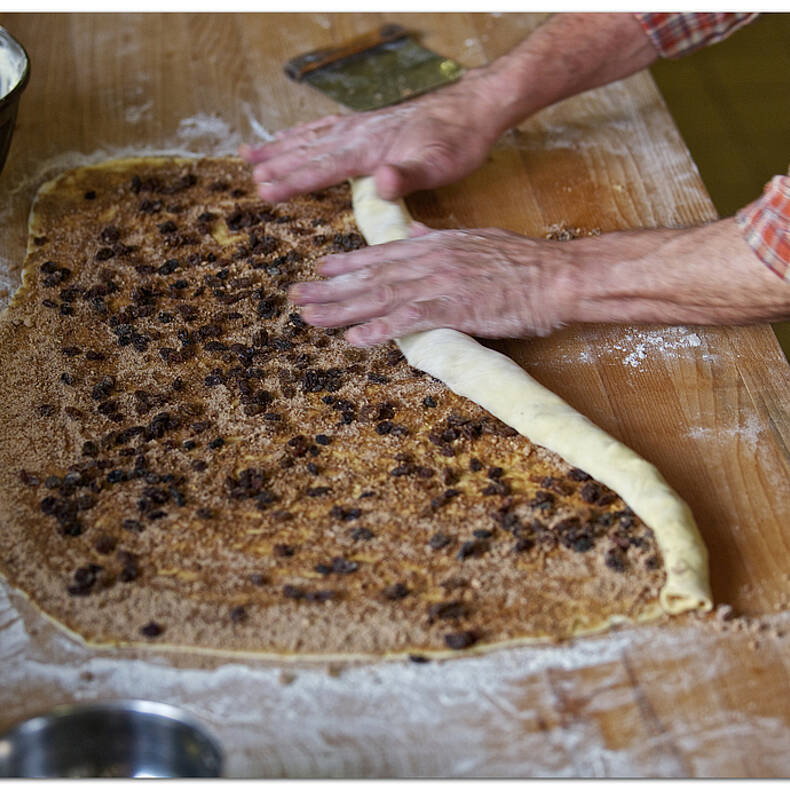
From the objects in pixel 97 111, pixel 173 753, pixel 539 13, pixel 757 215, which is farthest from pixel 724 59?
pixel 173 753

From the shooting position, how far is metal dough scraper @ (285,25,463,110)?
289 cm

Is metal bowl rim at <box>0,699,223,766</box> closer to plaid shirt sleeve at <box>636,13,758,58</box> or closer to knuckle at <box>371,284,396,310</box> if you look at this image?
knuckle at <box>371,284,396,310</box>

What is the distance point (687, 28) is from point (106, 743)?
2370 mm

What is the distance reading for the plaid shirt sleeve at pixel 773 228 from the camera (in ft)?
6.37

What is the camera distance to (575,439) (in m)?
1.93

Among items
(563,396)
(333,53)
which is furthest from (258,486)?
(333,53)

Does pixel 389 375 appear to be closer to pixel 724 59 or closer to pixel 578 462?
pixel 578 462

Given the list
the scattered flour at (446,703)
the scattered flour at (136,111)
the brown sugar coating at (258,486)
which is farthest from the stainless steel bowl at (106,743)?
the scattered flour at (136,111)

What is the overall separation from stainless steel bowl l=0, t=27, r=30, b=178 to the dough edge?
112cm

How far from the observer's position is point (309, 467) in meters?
1.94

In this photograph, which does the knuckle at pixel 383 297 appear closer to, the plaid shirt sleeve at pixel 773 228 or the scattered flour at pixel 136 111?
the plaid shirt sleeve at pixel 773 228

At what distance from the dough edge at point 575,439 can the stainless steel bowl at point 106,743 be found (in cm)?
86

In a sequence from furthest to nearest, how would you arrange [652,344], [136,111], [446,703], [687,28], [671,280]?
[136,111], [687,28], [652,344], [671,280], [446,703]

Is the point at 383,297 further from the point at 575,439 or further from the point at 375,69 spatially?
the point at 375,69
